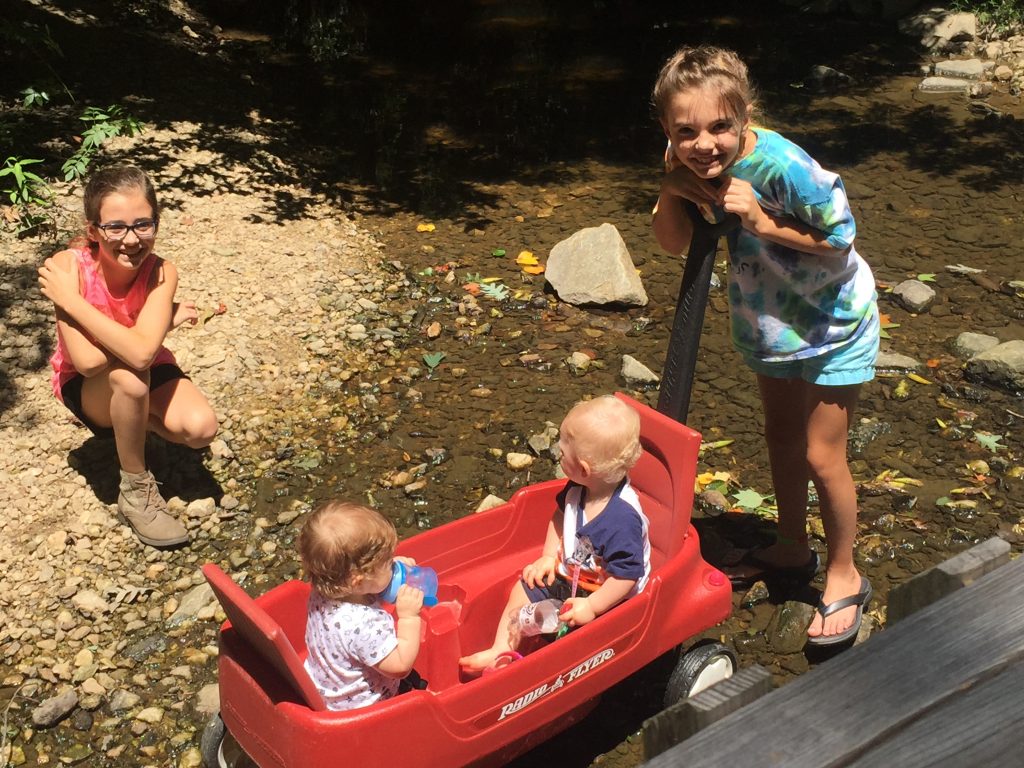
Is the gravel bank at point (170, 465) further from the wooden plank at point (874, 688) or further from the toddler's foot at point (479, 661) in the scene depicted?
the wooden plank at point (874, 688)

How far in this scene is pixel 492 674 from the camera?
2539mm

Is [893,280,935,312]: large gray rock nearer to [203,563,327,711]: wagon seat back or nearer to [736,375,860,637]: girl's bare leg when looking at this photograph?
[736,375,860,637]: girl's bare leg

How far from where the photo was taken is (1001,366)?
4.54 m

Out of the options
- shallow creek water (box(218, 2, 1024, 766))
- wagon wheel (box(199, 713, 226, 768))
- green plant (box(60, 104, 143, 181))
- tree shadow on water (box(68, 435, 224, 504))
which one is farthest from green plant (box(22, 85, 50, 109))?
wagon wheel (box(199, 713, 226, 768))

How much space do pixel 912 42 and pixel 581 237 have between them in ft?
16.9

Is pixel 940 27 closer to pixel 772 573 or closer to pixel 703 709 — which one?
pixel 772 573

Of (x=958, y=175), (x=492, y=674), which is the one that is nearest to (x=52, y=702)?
(x=492, y=674)

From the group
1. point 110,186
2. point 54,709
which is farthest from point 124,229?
point 54,709

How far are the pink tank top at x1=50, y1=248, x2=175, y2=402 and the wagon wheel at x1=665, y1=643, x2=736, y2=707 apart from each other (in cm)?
218

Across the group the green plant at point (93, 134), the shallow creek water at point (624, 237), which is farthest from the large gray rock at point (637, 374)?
the green plant at point (93, 134)

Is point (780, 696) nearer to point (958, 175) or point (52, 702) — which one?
point (52, 702)

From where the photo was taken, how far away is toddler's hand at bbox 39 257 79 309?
141 inches

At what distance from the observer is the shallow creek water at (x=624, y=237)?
4023mm

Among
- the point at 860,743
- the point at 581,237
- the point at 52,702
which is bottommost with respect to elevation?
the point at 52,702
